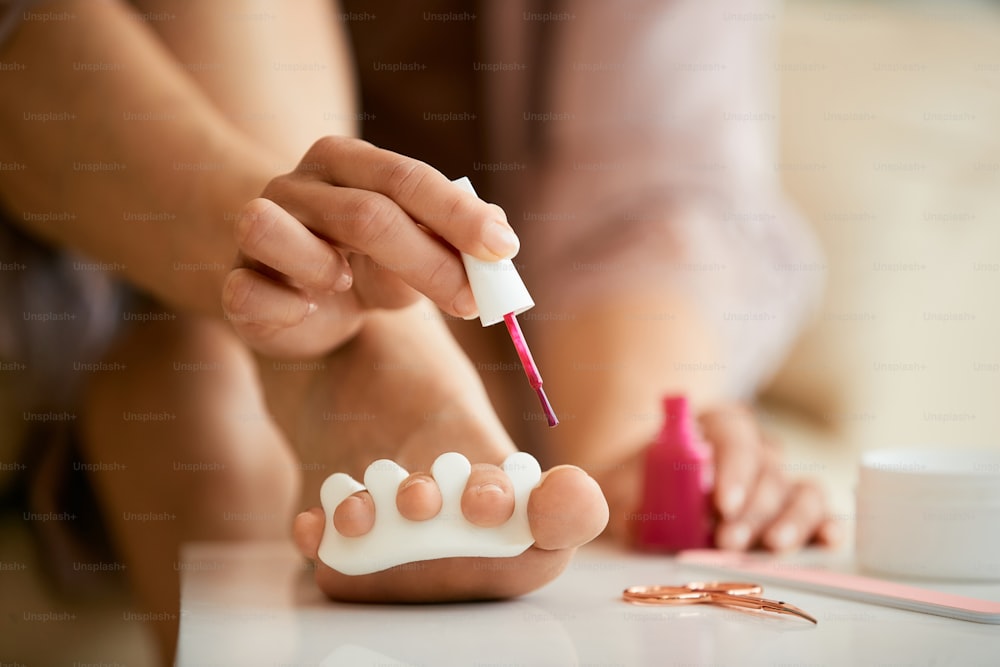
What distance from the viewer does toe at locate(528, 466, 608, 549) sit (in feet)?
1.83

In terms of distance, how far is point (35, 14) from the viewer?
2.84ft

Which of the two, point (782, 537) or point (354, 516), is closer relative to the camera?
point (354, 516)

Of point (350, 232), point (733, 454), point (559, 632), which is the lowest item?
point (559, 632)

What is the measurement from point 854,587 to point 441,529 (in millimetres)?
292

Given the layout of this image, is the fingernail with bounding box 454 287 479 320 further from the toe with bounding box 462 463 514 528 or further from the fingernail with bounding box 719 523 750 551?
the fingernail with bounding box 719 523 750 551

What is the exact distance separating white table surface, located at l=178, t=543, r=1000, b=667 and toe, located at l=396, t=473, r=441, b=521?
61 mm

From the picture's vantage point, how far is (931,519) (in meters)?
0.70

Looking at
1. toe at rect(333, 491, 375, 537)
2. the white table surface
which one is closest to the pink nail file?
the white table surface

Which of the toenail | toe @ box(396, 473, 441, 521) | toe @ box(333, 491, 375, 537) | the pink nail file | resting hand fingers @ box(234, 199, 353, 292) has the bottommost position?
the pink nail file

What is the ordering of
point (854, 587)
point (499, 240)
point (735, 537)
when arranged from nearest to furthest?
point (499, 240), point (854, 587), point (735, 537)

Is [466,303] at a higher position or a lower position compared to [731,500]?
higher

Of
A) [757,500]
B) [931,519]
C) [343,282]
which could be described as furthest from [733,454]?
[343,282]

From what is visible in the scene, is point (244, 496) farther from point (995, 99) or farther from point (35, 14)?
point (995, 99)

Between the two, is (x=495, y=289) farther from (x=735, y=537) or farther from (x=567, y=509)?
(x=735, y=537)
